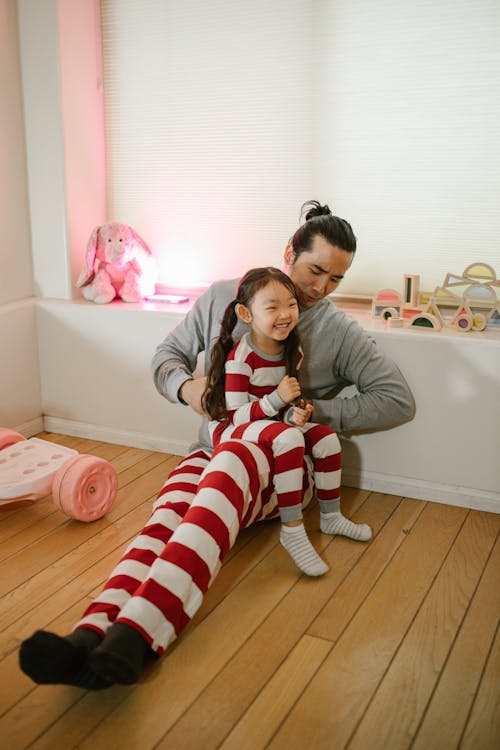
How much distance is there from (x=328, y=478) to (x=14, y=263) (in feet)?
4.66

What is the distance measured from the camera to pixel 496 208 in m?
2.34

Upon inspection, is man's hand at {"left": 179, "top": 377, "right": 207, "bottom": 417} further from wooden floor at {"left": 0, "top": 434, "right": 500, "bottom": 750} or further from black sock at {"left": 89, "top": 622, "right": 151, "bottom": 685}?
black sock at {"left": 89, "top": 622, "right": 151, "bottom": 685}

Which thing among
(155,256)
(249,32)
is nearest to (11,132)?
(155,256)

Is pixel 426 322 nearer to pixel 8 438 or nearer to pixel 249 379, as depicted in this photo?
pixel 249 379

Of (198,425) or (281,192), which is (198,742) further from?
(281,192)

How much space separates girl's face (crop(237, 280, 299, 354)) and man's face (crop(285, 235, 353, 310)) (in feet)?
0.47

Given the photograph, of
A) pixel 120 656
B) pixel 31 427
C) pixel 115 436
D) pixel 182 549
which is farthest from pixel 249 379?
pixel 31 427

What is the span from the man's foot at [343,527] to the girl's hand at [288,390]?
1.29 feet

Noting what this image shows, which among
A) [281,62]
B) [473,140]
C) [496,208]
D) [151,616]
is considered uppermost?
[281,62]

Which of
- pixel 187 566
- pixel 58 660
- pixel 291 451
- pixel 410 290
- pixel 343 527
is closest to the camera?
pixel 58 660

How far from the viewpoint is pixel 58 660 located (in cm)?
133

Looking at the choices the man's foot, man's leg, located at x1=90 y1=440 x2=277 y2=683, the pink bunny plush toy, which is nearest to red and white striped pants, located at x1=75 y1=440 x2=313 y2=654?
man's leg, located at x1=90 y1=440 x2=277 y2=683

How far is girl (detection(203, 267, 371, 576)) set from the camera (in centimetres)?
185

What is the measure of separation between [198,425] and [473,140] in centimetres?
122
